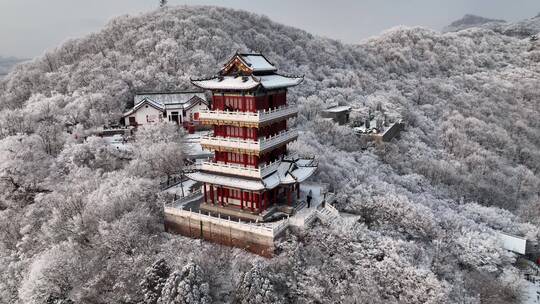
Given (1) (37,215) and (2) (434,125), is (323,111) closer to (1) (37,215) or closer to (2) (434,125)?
(2) (434,125)

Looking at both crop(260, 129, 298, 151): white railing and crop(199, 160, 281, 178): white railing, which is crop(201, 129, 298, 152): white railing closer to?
crop(260, 129, 298, 151): white railing

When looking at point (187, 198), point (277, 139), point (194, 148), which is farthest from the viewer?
point (194, 148)

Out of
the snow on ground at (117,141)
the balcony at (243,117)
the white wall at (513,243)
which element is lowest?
the white wall at (513,243)

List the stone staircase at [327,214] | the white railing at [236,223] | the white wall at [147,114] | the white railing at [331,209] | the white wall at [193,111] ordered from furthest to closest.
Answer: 1. the white wall at [193,111]
2. the white wall at [147,114]
3. the white railing at [331,209]
4. the stone staircase at [327,214]
5. the white railing at [236,223]

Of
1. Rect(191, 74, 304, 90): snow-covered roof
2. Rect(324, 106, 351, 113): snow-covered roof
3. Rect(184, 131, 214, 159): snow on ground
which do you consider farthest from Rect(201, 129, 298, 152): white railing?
Rect(324, 106, 351, 113): snow-covered roof

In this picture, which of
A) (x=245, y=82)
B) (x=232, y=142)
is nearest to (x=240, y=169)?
(x=232, y=142)

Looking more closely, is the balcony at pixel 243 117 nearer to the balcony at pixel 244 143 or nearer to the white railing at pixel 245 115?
the white railing at pixel 245 115

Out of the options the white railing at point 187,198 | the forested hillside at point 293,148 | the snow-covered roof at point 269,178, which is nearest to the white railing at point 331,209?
the forested hillside at point 293,148

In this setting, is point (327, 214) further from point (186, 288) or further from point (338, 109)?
point (338, 109)
